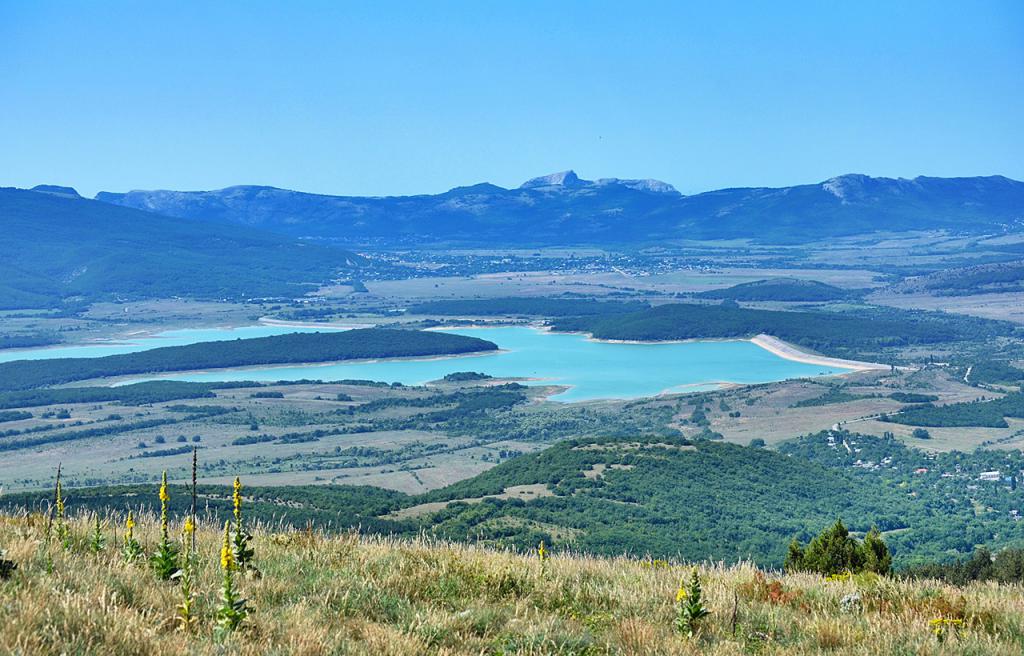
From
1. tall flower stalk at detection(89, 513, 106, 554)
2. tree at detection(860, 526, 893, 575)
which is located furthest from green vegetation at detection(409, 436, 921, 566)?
tall flower stalk at detection(89, 513, 106, 554)

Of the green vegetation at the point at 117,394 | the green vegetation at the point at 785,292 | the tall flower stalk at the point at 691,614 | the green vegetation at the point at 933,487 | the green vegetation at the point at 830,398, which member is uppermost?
the tall flower stalk at the point at 691,614

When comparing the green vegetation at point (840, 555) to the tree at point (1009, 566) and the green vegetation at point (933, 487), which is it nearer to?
the tree at point (1009, 566)

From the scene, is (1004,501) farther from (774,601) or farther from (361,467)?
(774,601)

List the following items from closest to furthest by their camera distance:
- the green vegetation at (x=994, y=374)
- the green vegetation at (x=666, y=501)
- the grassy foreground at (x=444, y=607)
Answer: the grassy foreground at (x=444, y=607), the green vegetation at (x=666, y=501), the green vegetation at (x=994, y=374)

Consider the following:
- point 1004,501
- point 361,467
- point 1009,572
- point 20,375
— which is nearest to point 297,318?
point 20,375

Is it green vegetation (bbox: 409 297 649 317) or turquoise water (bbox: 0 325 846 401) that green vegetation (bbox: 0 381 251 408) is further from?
green vegetation (bbox: 409 297 649 317)

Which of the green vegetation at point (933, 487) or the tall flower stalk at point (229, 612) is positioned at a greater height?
the tall flower stalk at point (229, 612)

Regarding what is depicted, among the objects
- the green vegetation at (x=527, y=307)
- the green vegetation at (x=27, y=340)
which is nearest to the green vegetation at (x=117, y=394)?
the green vegetation at (x=27, y=340)
